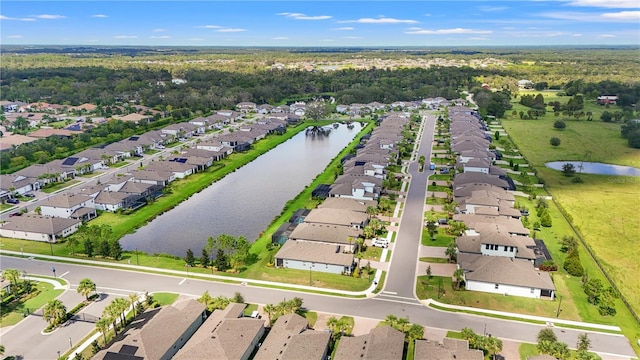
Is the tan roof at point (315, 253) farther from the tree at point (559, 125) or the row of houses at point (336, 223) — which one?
the tree at point (559, 125)

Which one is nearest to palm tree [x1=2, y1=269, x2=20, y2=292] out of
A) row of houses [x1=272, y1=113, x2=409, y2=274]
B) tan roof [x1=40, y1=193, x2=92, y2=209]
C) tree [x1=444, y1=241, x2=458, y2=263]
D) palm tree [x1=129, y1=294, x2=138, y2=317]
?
palm tree [x1=129, y1=294, x2=138, y2=317]

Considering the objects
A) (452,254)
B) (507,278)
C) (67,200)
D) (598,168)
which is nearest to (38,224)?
(67,200)

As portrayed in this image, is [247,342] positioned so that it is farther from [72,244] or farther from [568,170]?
[568,170]

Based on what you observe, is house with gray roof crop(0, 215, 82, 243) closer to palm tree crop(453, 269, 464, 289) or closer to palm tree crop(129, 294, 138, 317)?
palm tree crop(129, 294, 138, 317)

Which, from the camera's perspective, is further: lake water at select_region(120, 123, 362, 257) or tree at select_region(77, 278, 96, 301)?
lake water at select_region(120, 123, 362, 257)

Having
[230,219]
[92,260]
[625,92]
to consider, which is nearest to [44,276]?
[92,260]
